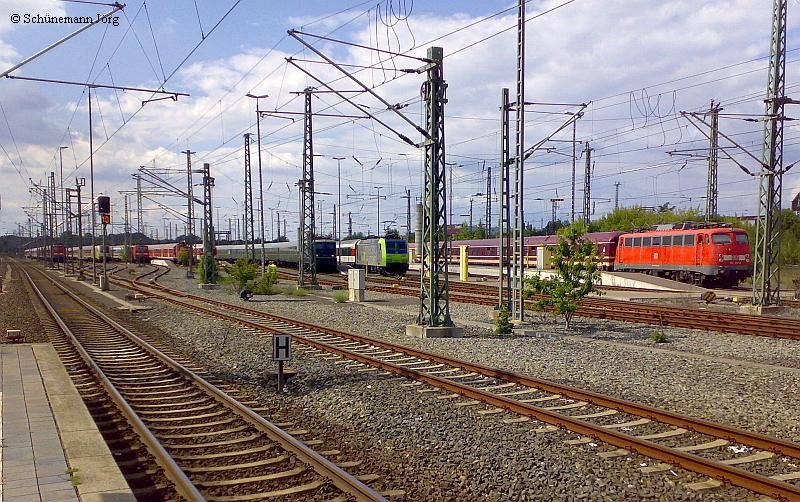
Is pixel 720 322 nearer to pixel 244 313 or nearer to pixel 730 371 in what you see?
pixel 730 371

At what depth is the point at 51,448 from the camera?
7250 millimetres

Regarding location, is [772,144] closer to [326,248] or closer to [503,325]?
[503,325]

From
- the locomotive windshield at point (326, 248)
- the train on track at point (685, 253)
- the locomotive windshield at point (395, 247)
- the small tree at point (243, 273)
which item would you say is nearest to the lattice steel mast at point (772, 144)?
the train on track at point (685, 253)

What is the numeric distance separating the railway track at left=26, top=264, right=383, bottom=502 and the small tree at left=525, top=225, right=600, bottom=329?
10948 mm

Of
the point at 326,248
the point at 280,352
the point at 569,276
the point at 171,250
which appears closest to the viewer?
the point at 280,352

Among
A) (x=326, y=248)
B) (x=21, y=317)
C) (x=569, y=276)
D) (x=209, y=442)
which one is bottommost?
(x=21, y=317)

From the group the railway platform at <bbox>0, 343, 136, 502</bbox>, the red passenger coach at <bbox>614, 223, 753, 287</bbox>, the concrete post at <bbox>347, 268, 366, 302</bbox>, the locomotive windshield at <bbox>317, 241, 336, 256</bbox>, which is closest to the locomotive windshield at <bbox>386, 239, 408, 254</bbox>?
the locomotive windshield at <bbox>317, 241, 336, 256</bbox>

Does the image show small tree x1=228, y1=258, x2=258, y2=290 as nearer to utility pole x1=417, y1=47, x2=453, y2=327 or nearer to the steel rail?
utility pole x1=417, y1=47, x2=453, y2=327

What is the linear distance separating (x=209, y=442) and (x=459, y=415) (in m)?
3.26

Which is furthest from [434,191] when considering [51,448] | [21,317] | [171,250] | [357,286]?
[171,250]

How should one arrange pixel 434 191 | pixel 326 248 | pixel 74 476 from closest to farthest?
1. pixel 74 476
2. pixel 434 191
3. pixel 326 248

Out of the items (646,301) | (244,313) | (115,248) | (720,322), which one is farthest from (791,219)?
(115,248)

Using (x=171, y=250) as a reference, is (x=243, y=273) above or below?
below

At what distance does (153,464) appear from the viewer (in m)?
7.24
